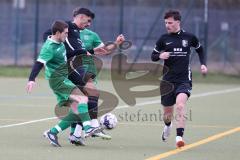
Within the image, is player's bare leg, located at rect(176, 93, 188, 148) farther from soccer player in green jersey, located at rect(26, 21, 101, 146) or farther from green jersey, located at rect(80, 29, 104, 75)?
green jersey, located at rect(80, 29, 104, 75)

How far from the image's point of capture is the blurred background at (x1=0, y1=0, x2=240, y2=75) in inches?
1233

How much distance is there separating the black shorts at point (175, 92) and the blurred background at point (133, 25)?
1823cm

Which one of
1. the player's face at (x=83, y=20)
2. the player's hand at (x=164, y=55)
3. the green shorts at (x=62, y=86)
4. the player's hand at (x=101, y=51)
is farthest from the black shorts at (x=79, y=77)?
the player's hand at (x=164, y=55)

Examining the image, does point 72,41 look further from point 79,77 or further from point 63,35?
point 63,35

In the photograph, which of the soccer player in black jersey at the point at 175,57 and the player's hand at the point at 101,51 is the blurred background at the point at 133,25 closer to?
the player's hand at the point at 101,51

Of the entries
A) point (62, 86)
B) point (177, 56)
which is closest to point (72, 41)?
point (62, 86)

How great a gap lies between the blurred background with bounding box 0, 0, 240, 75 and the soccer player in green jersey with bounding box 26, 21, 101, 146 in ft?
60.6

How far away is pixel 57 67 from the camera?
12039 mm

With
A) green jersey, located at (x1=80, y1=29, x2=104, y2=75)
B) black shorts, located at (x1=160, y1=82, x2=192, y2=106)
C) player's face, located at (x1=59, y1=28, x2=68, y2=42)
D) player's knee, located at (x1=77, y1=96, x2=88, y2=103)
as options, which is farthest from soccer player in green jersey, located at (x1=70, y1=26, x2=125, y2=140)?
black shorts, located at (x1=160, y1=82, x2=192, y2=106)

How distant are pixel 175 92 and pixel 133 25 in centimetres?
1990

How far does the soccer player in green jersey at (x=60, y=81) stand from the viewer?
38.7 ft

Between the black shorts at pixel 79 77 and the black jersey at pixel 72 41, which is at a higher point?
the black jersey at pixel 72 41

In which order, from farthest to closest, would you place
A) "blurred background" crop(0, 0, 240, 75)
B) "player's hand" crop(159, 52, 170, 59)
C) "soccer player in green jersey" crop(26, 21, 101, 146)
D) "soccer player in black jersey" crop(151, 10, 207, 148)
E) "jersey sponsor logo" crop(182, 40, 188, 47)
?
"blurred background" crop(0, 0, 240, 75) → "jersey sponsor logo" crop(182, 40, 188, 47) → "soccer player in black jersey" crop(151, 10, 207, 148) → "player's hand" crop(159, 52, 170, 59) → "soccer player in green jersey" crop(26, 21, 101, 146)

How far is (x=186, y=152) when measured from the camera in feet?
37.4
